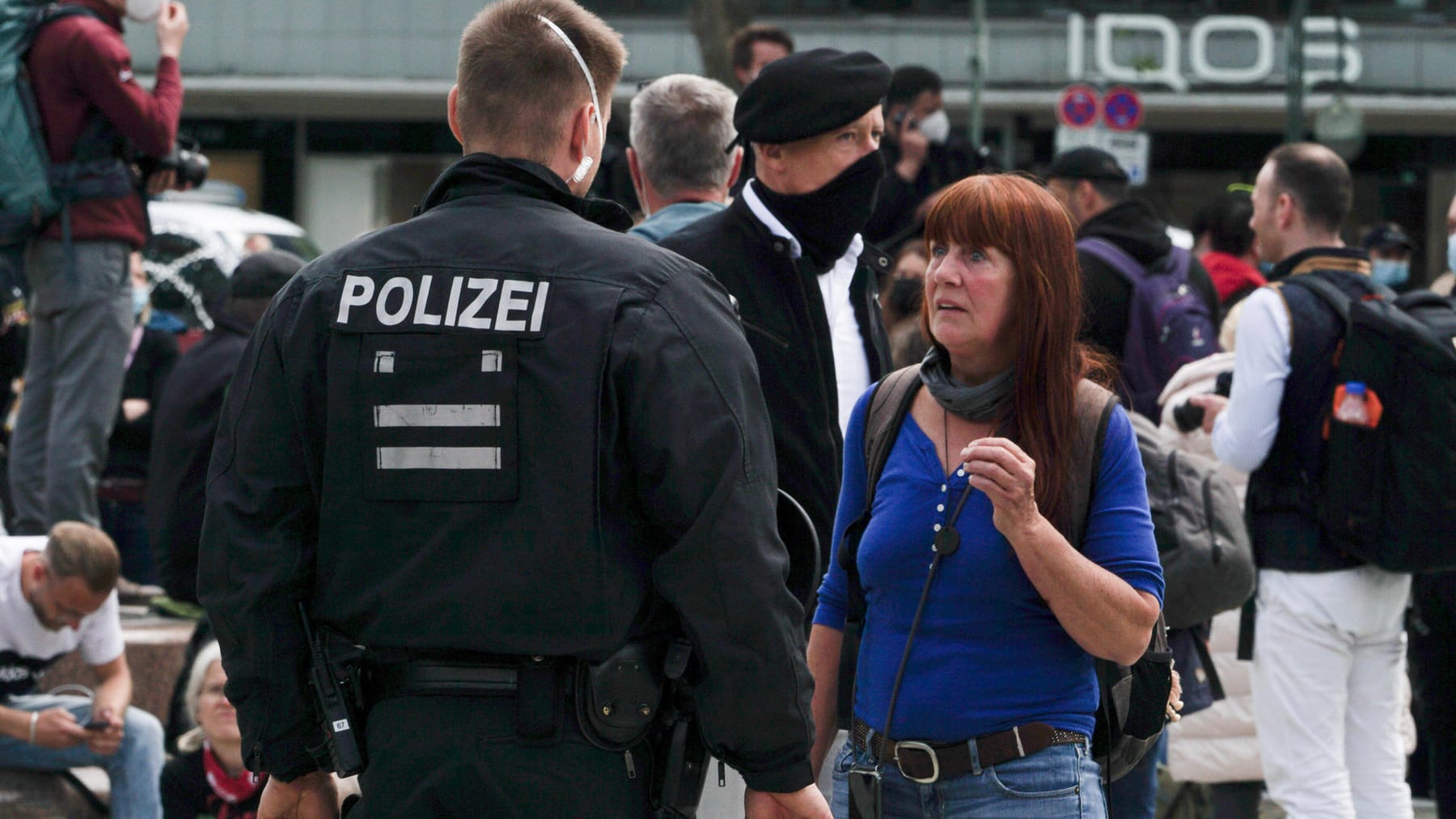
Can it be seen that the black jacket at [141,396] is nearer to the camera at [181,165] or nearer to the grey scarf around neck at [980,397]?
the camera at [181,165]

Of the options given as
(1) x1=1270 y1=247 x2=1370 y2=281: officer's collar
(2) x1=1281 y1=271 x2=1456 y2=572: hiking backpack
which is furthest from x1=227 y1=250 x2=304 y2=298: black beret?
(2) x1=1281 y1=271 x2=1456 y2=572: hiking backpack

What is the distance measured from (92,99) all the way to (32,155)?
29 cm

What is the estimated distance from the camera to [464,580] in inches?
110

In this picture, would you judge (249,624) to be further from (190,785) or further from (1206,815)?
(1206,815)

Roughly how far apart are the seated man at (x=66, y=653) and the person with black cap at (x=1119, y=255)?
3670 millimetres

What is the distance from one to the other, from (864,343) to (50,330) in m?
3.55

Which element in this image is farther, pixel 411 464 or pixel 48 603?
pixel 48 603

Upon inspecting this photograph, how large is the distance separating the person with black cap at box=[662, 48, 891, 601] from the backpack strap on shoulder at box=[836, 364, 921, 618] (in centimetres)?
67

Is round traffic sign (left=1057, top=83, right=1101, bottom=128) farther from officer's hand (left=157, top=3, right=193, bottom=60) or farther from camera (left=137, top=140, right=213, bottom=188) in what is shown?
officer's hand (left=157, top=3, right=193, bottom=60)

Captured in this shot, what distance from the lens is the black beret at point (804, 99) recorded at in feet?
14.5

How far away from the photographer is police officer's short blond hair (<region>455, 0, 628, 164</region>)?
299 cm

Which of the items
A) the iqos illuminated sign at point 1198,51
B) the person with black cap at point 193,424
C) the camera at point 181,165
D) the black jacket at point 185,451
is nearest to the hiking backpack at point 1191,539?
the person with black cap at point 193,424

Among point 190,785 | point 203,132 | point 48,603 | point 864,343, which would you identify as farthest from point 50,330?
point 203,132

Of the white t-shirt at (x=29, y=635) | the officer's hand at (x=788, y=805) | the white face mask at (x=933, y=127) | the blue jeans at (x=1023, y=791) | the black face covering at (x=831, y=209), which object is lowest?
the white t-shirt at (x=29, y=635)
